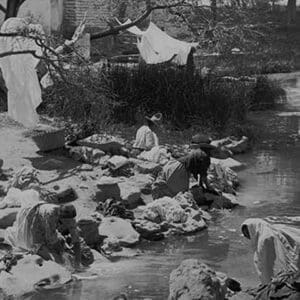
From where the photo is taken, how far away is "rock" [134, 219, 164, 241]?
965cm

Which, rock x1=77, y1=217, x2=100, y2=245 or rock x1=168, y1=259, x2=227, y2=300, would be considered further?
rock x1=77, y1=217, x2=100, y2=245

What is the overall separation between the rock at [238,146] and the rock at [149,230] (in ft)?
19.4

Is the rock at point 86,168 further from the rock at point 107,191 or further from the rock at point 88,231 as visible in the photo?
the rock at point 88,231

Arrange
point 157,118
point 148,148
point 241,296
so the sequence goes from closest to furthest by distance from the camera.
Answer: point 241,296
point 148,148
point 157,118

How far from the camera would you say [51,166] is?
12336mm

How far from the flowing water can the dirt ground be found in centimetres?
165

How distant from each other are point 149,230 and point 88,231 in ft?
3.12

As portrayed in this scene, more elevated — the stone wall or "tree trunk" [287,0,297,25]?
the stone wall

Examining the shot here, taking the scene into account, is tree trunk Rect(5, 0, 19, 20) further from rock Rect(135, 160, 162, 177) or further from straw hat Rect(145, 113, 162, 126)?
rock Rect(135, 160, 162, 177)

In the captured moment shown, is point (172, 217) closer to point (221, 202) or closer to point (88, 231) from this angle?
point (221, 202)

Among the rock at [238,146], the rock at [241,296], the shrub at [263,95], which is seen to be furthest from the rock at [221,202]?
the shrub at [263,95]

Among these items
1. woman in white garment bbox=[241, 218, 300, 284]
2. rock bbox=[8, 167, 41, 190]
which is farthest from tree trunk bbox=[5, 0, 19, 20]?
woman in white garment bbox=[241, 218, 300, 284]

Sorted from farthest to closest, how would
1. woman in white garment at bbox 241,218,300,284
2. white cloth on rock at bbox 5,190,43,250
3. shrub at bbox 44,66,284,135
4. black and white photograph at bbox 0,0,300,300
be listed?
shrub at bbox 44,66,284,135 < white cloth on rock at bbox 5,190,43,250 < black and white photograph at bbox 0,0,300,300 < woman in white garment at bbox 241,218,300,284

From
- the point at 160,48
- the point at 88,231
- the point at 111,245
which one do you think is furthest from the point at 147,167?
the point at 160,48
